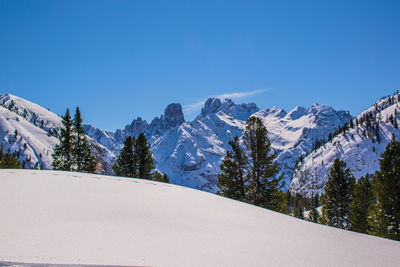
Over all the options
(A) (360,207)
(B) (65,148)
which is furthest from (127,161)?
(A) (360,207)

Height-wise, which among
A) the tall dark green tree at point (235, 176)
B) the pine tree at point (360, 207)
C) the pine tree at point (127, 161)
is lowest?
the pine tree at point (360, 207)

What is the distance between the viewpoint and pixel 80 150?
110 ft

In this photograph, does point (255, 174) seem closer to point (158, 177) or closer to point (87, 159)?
point (158, 177)

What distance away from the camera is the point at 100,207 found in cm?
567

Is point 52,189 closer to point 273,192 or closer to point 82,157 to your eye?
point 273,192

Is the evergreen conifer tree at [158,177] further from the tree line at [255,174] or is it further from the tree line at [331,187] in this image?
the tree line at [255,174]

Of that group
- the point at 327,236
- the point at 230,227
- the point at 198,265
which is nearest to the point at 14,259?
the point at 198,265

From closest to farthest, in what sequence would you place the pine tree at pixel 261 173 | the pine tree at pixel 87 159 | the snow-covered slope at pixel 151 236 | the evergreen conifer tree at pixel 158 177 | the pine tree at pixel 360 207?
the snow-covered slope at pixel 151 236 < the pine tree at pixel 261 173 < the pine tree at pixel 360 207 < the pine tree at pixel 87 159 < the evergreen conifer tree at pixel 158 177

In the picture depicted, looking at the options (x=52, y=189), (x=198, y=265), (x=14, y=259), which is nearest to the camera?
(x=14, y=259)

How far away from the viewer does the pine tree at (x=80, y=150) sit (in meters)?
33.0

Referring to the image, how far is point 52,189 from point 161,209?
337cm

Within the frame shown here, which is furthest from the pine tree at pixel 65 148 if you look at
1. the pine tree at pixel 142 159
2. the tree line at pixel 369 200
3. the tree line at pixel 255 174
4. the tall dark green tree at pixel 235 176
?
the tree line at pixel 369 200

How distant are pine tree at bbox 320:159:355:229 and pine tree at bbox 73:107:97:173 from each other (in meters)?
32.3

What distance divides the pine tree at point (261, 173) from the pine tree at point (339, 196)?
1092cm
